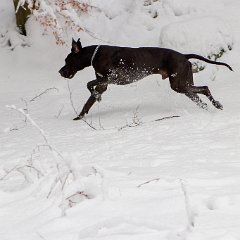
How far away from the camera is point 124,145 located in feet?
17.1

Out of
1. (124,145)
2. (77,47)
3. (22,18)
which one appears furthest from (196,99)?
(22,18)

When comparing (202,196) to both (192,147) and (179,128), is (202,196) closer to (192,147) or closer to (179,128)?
(192,147)

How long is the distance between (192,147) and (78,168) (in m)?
1.93

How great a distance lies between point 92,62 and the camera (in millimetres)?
7348

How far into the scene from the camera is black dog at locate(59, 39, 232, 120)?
23.3 ft

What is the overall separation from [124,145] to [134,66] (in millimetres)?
2234

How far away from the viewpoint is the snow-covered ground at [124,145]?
2.58 m

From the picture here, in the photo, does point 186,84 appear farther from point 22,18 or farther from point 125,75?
point 22,18

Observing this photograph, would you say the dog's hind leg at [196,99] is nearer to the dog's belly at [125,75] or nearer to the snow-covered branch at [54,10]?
the dog's belly at [125,75]

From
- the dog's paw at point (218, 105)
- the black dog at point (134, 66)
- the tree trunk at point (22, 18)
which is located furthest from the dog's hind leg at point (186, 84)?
the tree trunk at point (22, 18)

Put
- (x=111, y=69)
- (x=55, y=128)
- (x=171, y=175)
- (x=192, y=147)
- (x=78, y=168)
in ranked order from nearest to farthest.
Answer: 1. (x=78, y=168)
2. (x=171, y=175)
3. (x=192, y=147)
4. (x=55, y=128)
5. (x=111, y=69)

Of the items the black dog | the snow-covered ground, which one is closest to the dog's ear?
the black dog

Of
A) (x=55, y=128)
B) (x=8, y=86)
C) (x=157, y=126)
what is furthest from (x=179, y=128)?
(x=8, y=86)

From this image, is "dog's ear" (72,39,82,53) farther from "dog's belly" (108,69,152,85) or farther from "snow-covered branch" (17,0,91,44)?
"snow-covered branch" (17,0,91,44)
